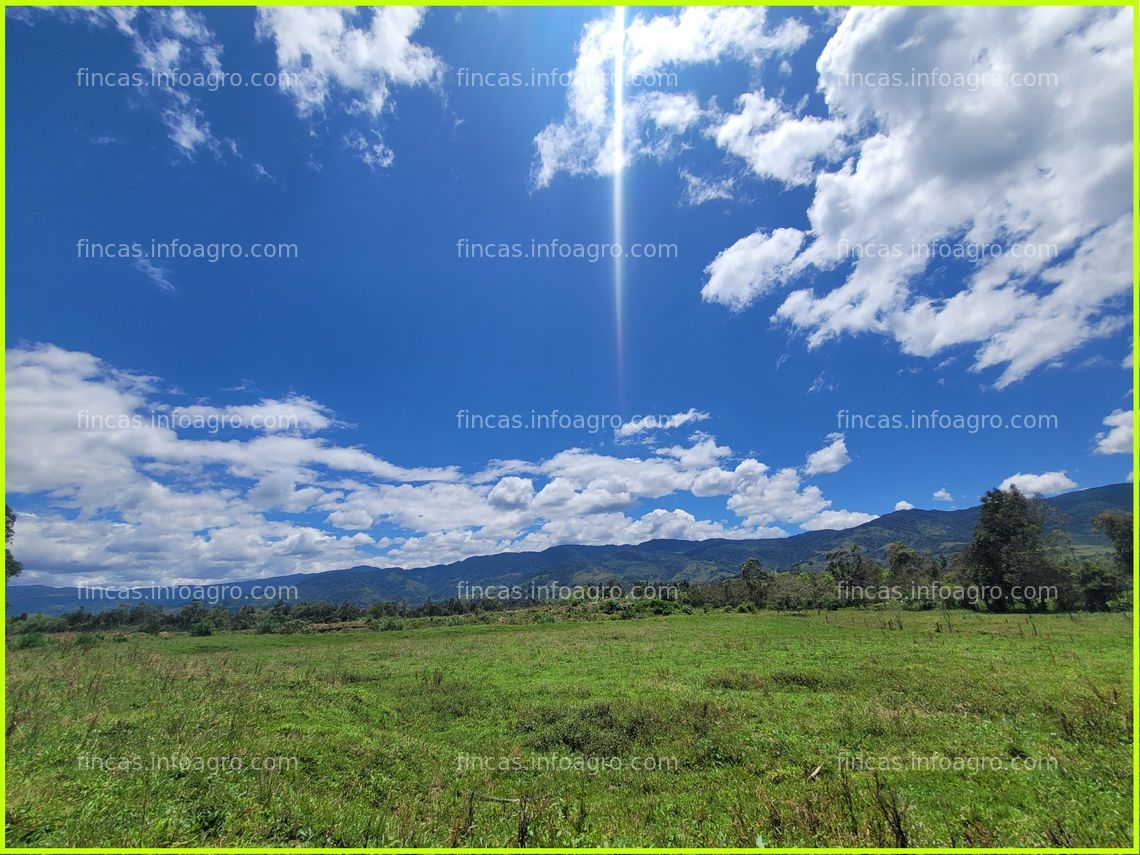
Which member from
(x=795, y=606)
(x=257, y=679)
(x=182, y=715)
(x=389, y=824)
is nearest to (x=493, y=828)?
(x=389, y=824)

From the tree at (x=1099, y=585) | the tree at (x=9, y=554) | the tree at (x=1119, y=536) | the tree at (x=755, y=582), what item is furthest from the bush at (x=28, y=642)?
the tree at (x=1119, y=536)

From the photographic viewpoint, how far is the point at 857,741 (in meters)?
16.6

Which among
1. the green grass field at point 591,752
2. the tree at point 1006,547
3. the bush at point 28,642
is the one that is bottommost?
the green grass field at point 591,752

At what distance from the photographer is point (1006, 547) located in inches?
2756

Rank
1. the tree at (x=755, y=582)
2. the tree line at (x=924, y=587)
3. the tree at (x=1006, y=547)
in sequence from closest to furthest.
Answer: the tree line at (x=924, y=587), the tree at (x=1006, y=547), the tree at (x=755, y=582)

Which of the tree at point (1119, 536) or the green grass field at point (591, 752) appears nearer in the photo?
the green grass field at point (591, 752)

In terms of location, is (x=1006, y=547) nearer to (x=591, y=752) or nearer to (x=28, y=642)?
(x=591, y=752)

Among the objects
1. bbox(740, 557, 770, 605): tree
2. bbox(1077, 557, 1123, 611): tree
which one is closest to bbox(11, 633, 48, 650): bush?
bbox(740, 557, 770, 605): tree

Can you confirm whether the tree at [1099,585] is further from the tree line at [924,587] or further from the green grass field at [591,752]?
the green grass field at [591,752]

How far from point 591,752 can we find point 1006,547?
7726 cm

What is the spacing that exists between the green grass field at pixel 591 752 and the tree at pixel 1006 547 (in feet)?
145

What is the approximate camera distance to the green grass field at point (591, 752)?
1199 cm

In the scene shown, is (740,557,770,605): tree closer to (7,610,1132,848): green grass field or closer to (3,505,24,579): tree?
(7,610,1132,848): green grass field

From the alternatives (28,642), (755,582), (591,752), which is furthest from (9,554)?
(755,582)
